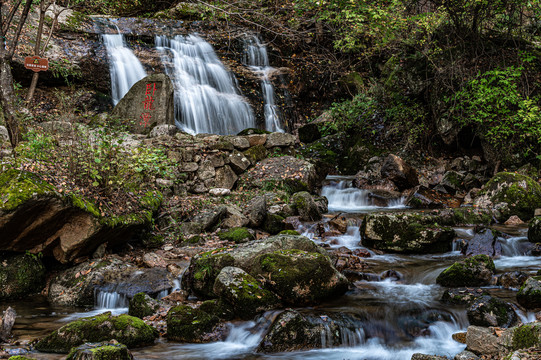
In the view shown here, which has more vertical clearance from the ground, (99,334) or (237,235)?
(237,235)

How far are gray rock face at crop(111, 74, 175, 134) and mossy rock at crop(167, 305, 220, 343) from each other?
8.13 metres

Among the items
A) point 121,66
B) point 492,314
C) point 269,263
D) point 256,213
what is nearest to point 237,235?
point 256,213

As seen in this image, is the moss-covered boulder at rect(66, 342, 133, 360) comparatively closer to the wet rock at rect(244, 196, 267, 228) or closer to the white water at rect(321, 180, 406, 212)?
the wet rock at rect(244, 196, 267, 228)

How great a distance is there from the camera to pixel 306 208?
8.83m

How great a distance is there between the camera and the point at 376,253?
280 inches

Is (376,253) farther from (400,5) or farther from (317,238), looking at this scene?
(400,5)

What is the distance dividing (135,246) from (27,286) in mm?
1874

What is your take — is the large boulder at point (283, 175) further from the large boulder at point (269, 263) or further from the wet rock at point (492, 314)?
the wet rock at point (492, 314)

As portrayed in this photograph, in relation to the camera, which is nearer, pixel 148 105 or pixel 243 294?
pixel 243 294

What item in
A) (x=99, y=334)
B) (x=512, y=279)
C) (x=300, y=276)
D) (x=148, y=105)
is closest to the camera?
(x=99, y=334)

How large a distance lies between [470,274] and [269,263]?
2.90 meters

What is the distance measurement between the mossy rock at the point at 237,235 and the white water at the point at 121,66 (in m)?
8.37

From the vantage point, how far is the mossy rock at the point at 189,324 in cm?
437

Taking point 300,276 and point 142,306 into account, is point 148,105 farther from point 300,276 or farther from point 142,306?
point 300,276
